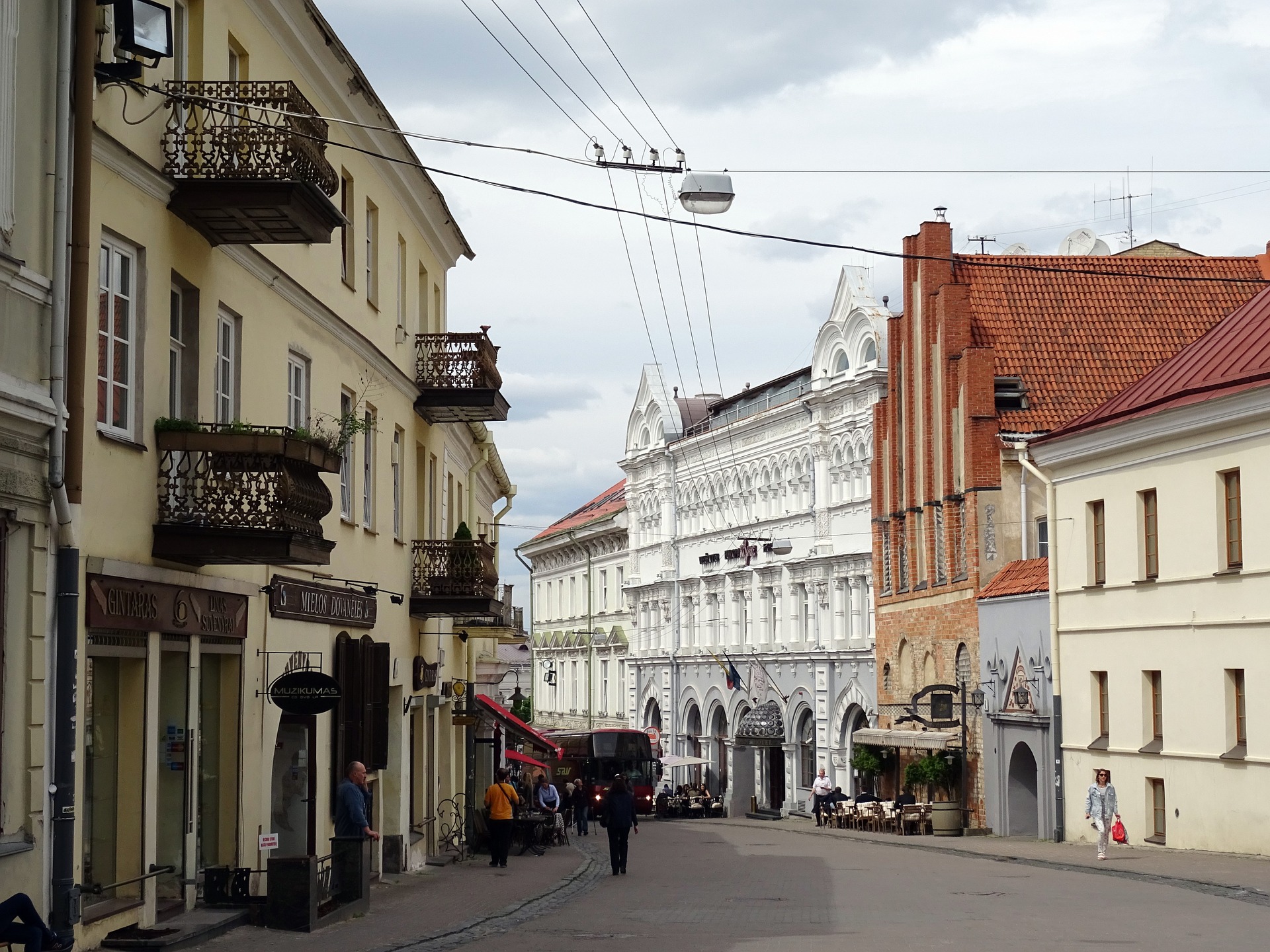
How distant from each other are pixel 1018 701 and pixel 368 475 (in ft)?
61.0

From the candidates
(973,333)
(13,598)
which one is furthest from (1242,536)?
(13,598)

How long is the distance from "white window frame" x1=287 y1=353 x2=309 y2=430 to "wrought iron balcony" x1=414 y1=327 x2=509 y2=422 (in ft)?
21.9

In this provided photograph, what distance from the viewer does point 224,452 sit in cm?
1485

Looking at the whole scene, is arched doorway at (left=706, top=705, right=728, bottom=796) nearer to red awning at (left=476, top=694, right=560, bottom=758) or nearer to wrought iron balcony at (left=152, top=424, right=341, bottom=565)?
red awning at (left=476, top=694, right=560, bottom=758)

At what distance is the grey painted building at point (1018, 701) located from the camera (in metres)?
35.8

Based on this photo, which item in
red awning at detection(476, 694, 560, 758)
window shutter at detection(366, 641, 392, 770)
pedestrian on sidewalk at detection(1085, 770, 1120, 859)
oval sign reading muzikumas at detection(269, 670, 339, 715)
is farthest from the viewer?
red awning at detection(476, 694, 560, 758)

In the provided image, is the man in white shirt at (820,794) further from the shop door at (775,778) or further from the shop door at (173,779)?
the shop door at (173,779)

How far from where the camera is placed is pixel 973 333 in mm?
44938

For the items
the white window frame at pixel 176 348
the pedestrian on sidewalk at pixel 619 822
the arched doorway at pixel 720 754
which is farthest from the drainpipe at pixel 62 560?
the arched doorway at pixel 720 754

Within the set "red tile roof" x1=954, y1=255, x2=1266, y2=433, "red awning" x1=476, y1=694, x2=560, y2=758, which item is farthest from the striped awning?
"red awning" x1=476, y1=694, x2=560, y2=758

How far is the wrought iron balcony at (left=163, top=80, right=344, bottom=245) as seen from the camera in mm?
14844

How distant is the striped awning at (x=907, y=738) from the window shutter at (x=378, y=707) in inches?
818

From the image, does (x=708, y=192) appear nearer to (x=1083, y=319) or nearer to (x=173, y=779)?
(x=173, y=779)

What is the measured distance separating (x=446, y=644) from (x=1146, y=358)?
77.5 feet
